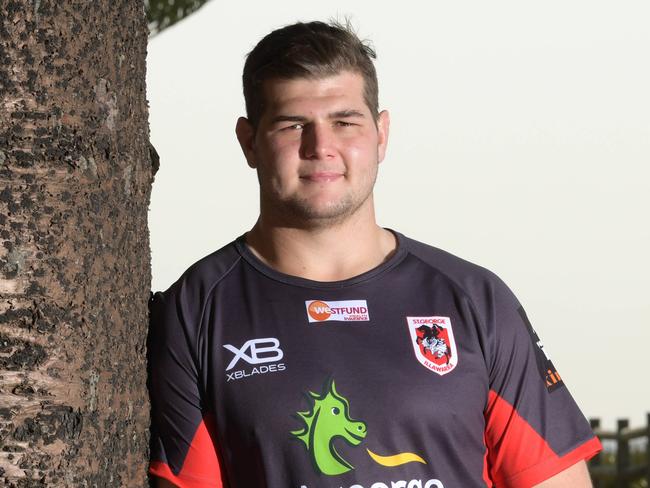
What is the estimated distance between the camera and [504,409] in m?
3.26

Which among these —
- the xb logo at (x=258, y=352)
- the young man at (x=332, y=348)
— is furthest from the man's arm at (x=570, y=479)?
the xb logo at (x=258, y=352)

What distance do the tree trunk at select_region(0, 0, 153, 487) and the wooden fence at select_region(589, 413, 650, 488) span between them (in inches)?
465

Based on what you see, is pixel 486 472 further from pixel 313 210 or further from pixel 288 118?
pixel 288 118

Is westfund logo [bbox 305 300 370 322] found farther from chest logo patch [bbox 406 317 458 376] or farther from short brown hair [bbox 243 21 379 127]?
short brown hair [bbox 243 21 379 127]

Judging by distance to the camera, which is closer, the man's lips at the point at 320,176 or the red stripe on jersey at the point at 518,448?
the man's lips at the point at 320,176

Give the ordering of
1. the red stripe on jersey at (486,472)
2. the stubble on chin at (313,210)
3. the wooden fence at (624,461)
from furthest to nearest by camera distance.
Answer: the wooden fence at (624,461) → the red stripe on jersey at (486,472) → the stubble on chin at (313,210)

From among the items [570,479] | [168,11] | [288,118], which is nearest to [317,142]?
[288,118]

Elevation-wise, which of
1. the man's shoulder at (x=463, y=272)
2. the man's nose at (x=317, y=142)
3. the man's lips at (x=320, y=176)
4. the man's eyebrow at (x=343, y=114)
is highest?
the man's eyebrow at (x=343, y=114)

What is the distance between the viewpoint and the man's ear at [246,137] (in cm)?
336

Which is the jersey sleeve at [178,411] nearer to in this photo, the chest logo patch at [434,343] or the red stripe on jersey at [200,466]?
the red stripe on jersey at [200,466]

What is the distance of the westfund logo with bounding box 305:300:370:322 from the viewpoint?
3195 mm

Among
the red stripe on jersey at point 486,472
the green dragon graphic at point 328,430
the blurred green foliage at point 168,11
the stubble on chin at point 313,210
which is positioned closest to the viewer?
the green dragon graphic at point 328,430

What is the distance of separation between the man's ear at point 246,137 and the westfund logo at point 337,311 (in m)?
0.49

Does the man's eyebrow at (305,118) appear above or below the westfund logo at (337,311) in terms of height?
above
